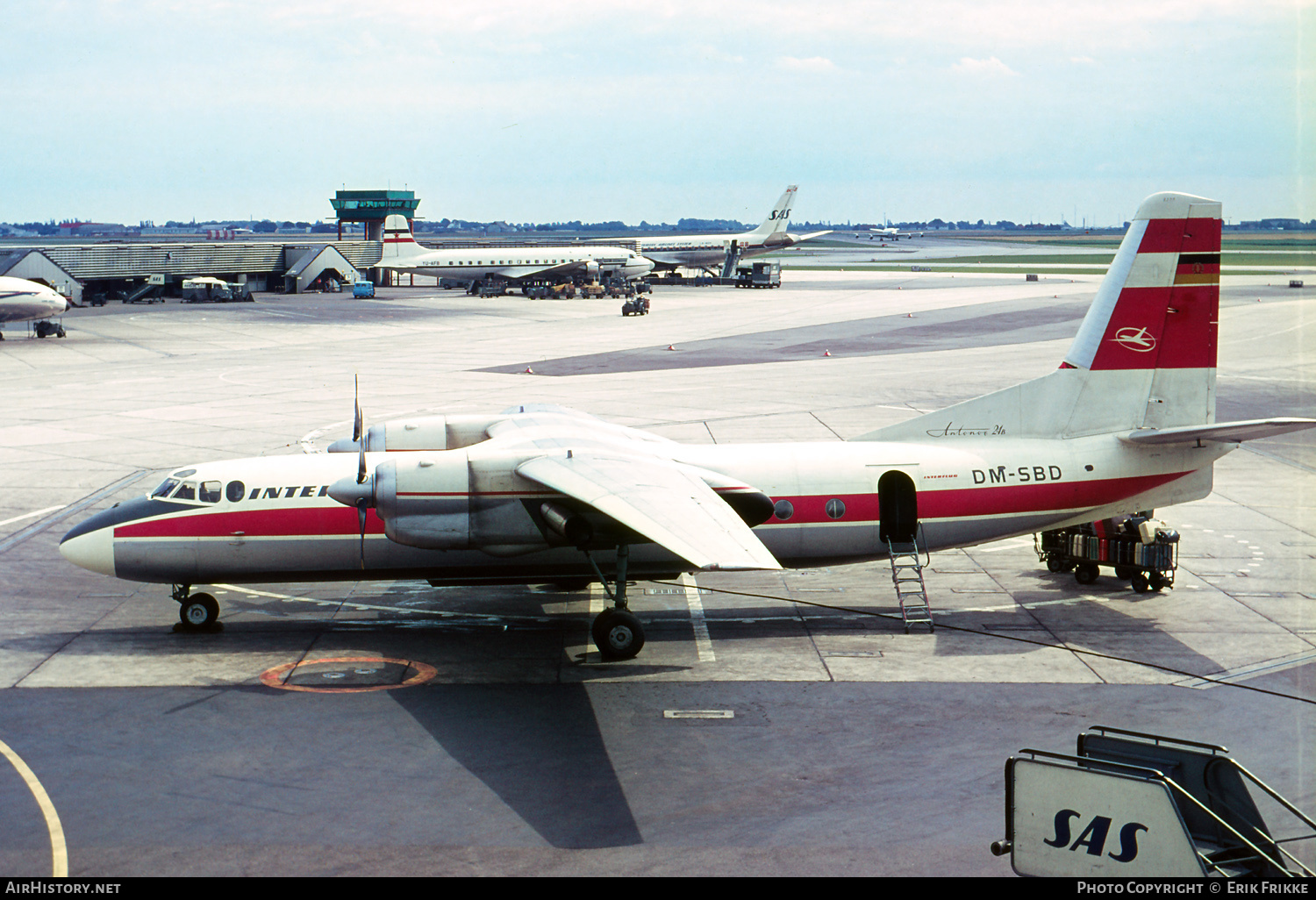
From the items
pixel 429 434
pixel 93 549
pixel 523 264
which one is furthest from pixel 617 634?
pixel 523 264

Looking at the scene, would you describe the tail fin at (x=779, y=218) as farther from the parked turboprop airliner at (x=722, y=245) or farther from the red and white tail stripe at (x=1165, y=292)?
the red and white tail stripe at (x=1165, y=292)

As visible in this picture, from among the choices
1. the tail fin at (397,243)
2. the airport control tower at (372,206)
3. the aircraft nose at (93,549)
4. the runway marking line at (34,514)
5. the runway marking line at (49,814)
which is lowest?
the runway marking line at (49,814)

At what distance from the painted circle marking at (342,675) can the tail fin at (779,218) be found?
121 meters

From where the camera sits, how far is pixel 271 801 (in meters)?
15.4

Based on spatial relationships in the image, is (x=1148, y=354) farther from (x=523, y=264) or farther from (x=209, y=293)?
(x=209, y=293)

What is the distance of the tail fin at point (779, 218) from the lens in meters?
137

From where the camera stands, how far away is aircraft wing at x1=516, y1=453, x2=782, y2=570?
1606 centimetres

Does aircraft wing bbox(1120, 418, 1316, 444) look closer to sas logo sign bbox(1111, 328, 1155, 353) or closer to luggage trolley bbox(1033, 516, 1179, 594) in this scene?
sas logo sign bbox(1111, 328, 1155, 353)

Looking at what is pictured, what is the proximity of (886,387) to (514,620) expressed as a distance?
111 feet

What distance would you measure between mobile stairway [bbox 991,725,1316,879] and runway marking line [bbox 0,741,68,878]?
35.5 ft

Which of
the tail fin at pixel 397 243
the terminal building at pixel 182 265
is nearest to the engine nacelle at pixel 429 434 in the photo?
the terminal building at pixel 182 265

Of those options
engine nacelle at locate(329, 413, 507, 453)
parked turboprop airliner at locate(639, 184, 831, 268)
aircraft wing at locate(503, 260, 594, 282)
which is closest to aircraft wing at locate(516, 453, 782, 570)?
engine nacelle at locate(329, 413, 507, 453)

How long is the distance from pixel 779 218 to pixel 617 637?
4840 inches
